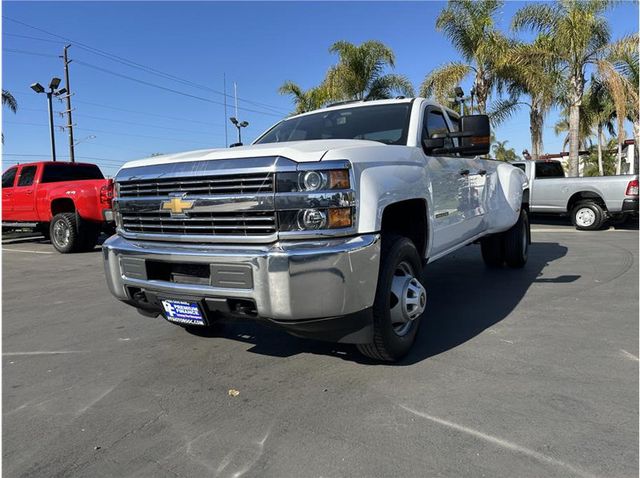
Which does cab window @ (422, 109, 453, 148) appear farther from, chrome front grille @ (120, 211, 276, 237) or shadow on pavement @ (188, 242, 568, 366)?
chrome front grille @ (120, 211, 276, 237)

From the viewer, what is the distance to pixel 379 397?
3109 mm

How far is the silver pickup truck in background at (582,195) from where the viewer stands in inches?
486

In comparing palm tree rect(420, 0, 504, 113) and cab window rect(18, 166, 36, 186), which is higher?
palm tree rect(420, 0, 504, 113)

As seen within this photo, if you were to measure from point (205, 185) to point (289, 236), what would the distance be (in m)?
0.68


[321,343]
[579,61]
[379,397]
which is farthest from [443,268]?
[579,61]

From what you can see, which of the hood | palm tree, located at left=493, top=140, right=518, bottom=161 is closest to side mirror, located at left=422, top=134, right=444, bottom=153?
the hood

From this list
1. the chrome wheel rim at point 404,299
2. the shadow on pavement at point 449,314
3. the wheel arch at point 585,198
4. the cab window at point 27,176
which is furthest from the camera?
the wheel arch at point 585,198

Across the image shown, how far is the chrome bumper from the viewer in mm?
2850

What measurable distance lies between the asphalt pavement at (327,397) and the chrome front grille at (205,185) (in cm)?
126

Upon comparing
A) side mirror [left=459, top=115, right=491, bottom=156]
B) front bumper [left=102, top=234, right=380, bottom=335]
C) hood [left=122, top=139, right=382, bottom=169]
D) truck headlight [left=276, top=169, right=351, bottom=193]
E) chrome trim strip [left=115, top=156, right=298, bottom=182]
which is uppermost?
side mirror [left=459, top=115, right=491, bottom=156]

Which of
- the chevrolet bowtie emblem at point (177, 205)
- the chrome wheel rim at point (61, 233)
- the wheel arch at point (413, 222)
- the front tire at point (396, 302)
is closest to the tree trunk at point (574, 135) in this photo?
the chrome wheel rim at point (61, 233)

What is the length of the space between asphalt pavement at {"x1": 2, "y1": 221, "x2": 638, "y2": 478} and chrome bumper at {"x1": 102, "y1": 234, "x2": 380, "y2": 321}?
0.61 metres

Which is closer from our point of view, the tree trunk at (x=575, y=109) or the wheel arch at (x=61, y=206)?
the wheel arch at (x=61, y=206)

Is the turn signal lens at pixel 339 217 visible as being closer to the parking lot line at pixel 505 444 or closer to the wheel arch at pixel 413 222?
the wheel arch at pixel 413 222
